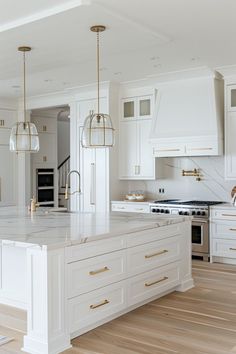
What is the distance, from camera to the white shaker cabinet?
7371 millimetres

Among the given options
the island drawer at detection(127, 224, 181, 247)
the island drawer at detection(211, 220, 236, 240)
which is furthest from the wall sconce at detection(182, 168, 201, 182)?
the island drawer at detection(127, 224, 181, 247)

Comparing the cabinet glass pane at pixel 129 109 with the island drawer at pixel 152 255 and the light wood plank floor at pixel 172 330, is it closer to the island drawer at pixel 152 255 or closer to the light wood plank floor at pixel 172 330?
the island drawer at pixel 152 255

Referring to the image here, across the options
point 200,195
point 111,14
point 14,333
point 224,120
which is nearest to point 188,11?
point 111,14

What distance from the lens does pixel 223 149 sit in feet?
21.6

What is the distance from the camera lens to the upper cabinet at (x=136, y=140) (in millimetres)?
7370

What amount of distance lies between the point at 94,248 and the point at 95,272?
196mm

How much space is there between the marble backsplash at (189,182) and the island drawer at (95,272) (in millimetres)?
3467

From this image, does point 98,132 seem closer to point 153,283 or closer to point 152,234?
point 152,234

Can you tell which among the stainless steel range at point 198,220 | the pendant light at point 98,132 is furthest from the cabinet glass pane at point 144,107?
the pendant light at point 98,132

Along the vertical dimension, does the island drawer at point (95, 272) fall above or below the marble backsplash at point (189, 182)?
below

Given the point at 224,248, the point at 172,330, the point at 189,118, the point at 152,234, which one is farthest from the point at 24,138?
the point at 224,248

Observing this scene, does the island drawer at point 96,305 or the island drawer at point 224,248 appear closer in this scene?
the island drawer at point 96,305

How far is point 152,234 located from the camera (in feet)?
14.0

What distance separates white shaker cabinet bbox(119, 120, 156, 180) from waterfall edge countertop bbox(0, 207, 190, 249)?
261 cm
